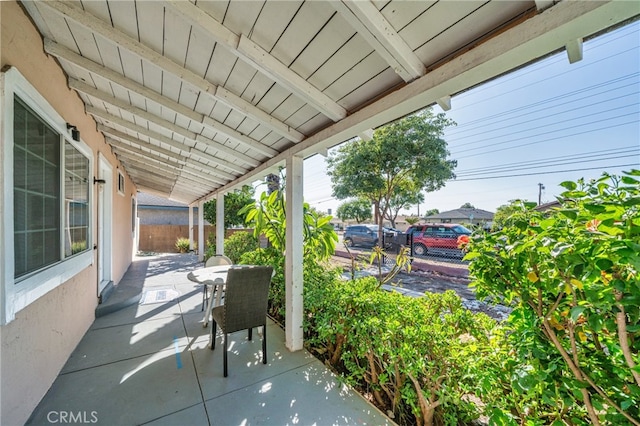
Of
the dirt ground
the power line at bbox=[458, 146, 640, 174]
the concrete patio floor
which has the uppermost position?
the power line at bbox=[458, 146, 640, 174]

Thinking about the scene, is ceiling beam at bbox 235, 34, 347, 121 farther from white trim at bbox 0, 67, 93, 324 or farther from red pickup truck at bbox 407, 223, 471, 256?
red pickup truck at bbox 407, 223, 471, 256

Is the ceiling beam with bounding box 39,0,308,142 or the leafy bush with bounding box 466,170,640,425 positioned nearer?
the leafy bush with bounding box 466,170,640,425

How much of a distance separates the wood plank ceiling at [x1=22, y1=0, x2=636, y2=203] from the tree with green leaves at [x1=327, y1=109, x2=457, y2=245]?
21.1 ft

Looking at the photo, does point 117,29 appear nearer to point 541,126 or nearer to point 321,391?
point 321,391

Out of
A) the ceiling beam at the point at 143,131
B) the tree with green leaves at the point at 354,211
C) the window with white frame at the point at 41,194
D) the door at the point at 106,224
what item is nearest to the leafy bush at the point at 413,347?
the window with white frame at the point at 41,194

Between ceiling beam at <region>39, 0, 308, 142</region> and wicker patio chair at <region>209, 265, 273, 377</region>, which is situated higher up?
ceiling beam at <region>39, 0, 308, 142</region>

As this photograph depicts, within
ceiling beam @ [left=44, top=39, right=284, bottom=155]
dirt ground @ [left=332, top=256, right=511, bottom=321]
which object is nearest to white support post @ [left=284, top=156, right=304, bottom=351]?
ceiling beam @ [left=44, top=39, right=284, bottom=155]

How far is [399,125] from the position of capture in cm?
902

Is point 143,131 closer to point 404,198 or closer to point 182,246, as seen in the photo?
point 182,246

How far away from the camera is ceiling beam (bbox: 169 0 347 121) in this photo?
54.2 inches

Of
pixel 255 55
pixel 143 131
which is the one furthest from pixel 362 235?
pixel 255 55

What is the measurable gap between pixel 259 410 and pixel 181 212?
57.5 feet

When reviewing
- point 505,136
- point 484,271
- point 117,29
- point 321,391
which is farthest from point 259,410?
point 505,136

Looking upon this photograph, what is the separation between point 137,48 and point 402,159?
27.9 feet
